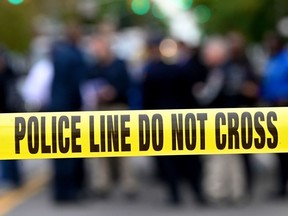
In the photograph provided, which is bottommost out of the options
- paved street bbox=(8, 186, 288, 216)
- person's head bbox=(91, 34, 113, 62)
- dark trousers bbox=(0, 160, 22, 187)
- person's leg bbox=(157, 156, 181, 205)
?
paved street bbox=(8, 186, 288, 216)

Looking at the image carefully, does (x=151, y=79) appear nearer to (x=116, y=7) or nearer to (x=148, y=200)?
(x=148, y=200)

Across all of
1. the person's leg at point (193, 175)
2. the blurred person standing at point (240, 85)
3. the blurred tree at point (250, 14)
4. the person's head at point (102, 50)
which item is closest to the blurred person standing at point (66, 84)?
the person's head at point (102, 50)

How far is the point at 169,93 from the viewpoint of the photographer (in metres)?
10.5

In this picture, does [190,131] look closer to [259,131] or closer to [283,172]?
[259,131]

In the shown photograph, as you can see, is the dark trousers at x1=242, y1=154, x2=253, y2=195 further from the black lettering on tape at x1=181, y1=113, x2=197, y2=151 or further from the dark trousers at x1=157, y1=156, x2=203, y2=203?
the black lettering on tape at x1=181, y1=113, x2=197, y2=151

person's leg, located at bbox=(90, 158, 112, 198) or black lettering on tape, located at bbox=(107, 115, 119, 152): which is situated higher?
person's leg, located at bbox=(90, 158, 112, 198)

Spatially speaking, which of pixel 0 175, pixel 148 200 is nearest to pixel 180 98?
pixel 148 200

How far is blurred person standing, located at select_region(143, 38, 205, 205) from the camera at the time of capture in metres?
10.4

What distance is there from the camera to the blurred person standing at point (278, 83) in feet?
34.3

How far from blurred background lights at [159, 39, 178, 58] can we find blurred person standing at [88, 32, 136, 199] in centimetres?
66

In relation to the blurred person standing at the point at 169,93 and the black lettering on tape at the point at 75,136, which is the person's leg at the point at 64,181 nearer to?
the blurred person standing at the point at 169,93

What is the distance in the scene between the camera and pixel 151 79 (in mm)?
10453

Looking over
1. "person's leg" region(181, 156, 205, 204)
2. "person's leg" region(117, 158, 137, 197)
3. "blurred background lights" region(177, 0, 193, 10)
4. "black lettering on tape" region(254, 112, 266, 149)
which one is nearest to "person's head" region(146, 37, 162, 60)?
"person's leg" region(181, 156, 205, 204)

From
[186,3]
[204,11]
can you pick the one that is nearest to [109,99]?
[204,11]
